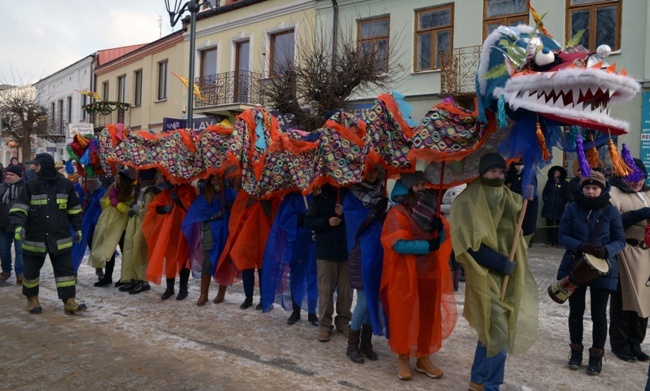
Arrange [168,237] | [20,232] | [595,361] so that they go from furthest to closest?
[168,237] → [20,232] → [595,361]

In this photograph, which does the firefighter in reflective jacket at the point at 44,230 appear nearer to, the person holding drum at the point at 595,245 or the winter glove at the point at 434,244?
the winter glove at the point at 434,244

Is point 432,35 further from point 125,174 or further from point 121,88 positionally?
point 121,88

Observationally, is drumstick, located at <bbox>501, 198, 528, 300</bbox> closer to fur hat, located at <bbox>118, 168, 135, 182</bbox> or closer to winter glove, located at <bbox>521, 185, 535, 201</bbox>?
winter glove, located at <bbox>521, 185, 535, 201</bbox>

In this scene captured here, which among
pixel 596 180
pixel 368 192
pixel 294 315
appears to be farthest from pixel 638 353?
pixel 294 315

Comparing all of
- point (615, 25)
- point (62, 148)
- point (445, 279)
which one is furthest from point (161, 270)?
point (62, 148)

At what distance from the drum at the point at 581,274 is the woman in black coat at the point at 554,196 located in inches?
317

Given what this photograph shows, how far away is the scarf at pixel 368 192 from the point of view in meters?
5.08

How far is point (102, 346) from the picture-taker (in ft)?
16.9

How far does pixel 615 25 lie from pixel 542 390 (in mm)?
10181

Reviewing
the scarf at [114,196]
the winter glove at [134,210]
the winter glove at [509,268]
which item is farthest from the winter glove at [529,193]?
the scarf at [114,196]

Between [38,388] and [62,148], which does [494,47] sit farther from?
[62,148]

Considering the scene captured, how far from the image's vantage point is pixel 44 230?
20.7ft

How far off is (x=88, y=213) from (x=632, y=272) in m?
6.95

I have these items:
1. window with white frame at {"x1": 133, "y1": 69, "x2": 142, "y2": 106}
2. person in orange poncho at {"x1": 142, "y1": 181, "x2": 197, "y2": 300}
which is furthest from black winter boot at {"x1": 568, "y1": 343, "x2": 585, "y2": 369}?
window with white frame at {"x1": 133, "y1": 69, "x2": 142, "y2": 106}
